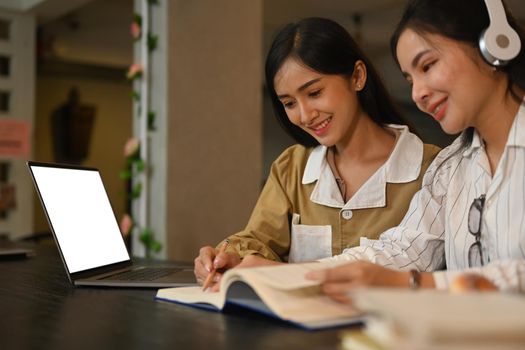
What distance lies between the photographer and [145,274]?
4.85ft

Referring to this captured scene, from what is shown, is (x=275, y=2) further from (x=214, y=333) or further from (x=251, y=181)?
(x=214, y=333)

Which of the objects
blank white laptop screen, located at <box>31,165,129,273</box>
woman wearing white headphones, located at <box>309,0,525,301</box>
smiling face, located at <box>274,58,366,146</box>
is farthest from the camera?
smiling face, located at <box>274,58,366,146</box>

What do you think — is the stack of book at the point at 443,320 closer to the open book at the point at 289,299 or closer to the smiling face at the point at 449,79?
the open book at the point at 289,299

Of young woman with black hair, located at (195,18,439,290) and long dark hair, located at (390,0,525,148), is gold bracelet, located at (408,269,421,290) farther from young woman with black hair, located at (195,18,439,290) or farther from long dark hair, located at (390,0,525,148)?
young woman with black hair, located at (195,18,439,290)

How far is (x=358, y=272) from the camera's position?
84 centimetres

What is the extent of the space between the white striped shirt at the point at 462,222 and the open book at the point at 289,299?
0.17 meters

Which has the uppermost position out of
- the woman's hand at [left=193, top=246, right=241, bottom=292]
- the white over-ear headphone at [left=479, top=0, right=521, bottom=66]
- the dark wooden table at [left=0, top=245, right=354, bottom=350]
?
the white over-ear headphone at [left=479, top=0, right=521, bottom=66]

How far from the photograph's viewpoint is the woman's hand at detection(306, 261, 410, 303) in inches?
33.3

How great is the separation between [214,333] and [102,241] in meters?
0.78

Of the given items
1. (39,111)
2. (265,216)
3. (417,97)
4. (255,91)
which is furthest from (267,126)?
(417,97)

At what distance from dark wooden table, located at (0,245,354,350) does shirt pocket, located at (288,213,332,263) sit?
48 cm

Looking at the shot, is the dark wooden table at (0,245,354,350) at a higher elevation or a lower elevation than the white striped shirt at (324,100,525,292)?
lower

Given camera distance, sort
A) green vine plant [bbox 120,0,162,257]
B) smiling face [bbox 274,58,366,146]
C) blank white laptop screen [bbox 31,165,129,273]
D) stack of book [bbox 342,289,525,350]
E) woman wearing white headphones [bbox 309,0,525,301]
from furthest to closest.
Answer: green vine plant [bbox 120,0,162,257] < smiling face [bbox 274,58,366,146] < blank white laptop screen [bbox 31,165,129,273] < woman wearing white headphones [bbox 309,0,525,301] < stack of book [bbox 342,289,525,350]

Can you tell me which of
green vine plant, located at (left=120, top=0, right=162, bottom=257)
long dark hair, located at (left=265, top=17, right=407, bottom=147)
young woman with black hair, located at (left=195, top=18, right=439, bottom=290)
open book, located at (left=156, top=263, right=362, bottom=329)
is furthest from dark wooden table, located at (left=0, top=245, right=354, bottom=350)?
green vine plant, located at (left=120, top=0, right=162, bottom=257)
